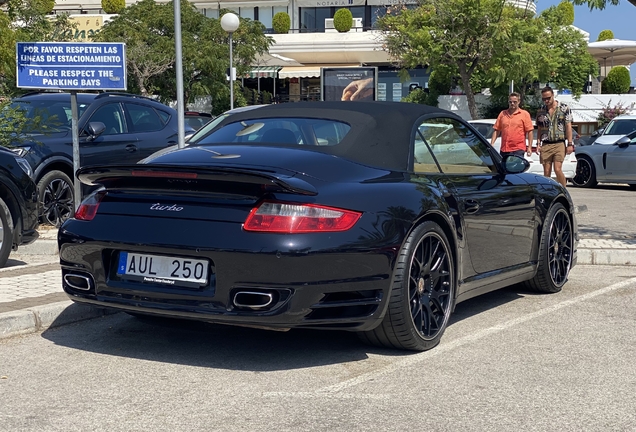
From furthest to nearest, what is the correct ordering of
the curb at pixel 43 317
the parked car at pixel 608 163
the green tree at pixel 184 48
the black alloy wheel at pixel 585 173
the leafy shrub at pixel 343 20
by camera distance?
the leafy shrub at pixel 343 20 → the green tree at pixel 184 48 → the black alloy wheel at pixel 585 173 → the parked car at pixel 608 163 → the curb at pixel 43 317

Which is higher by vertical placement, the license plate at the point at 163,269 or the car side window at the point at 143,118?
the car side window at the point at 143,118

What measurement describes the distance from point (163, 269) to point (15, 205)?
3.85m

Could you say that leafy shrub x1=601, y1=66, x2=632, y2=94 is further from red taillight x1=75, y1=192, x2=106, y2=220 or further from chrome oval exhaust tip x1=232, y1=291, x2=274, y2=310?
chrome oval exhaust tip x1=232, y1=291, x2=274, y2=310

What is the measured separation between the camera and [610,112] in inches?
1347

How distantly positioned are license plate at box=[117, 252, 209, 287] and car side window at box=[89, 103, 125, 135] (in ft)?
23.6

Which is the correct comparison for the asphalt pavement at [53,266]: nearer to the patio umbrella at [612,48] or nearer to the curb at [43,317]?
the curb at [43,317]

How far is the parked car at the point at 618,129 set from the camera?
20.6 m

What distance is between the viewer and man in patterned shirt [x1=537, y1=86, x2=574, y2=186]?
1395 cm

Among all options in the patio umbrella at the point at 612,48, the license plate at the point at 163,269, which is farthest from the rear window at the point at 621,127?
the patio umbrella at the point at 612,48

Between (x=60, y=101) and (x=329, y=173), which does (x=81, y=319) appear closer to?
(x=329, y=173)

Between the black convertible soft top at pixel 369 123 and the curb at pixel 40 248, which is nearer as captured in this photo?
the black convertible soft top at pixel 369 123

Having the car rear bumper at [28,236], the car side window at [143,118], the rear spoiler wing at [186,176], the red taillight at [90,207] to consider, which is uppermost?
the car side window at [143,118]

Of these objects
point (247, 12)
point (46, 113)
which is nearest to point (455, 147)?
point (46, 113)

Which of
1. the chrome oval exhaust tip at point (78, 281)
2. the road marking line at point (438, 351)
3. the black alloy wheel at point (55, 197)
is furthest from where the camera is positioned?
the black alloy wheel at point (55, 197)
